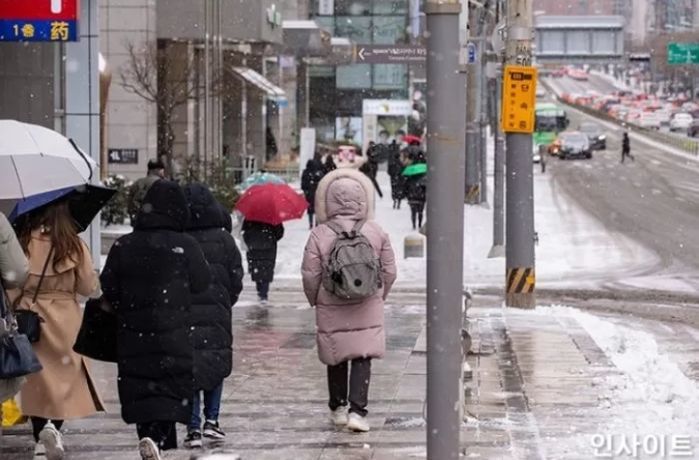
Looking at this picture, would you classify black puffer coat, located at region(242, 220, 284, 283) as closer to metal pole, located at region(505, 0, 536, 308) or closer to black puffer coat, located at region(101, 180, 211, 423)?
metal pole, located at region(505, 0, 536, 308)

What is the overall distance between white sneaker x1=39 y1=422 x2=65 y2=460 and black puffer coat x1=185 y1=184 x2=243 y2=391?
0.91m

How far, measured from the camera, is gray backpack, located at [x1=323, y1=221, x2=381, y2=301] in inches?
397

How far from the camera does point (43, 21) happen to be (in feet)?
55.9

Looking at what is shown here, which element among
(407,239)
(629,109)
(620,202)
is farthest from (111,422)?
(629,109)

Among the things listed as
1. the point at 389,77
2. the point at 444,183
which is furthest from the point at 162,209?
the point at 389,77

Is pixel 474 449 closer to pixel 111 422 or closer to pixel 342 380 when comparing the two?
pixel 342 380

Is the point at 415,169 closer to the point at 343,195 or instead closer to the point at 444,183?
the point at 343,195

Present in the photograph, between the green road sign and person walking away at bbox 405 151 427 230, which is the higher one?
the green road sign

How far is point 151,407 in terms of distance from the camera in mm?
8633

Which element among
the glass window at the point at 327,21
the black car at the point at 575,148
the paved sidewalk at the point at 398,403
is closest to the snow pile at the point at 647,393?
the paved sidewalk at the point at 398,403

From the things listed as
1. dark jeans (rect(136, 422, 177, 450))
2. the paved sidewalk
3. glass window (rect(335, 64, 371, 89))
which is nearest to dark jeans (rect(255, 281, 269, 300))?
the paved sidewalk

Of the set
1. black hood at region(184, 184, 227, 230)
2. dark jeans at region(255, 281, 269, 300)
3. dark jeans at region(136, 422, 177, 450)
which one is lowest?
dark jeans at region(255, 281, 269, 300)

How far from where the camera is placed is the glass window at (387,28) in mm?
80812

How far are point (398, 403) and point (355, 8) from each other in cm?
7043
